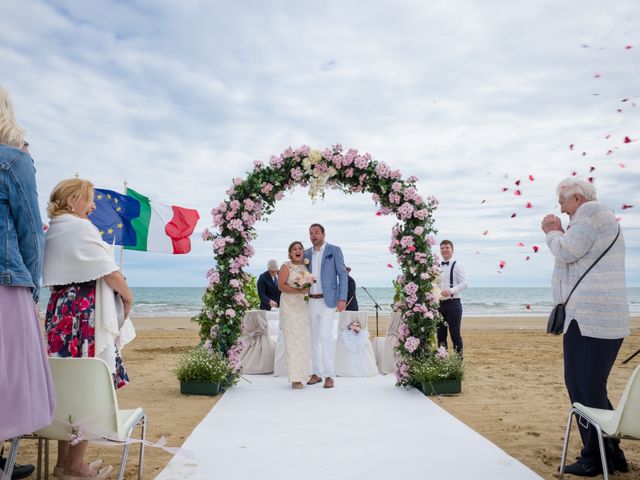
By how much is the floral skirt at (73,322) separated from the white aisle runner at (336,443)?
97 cm

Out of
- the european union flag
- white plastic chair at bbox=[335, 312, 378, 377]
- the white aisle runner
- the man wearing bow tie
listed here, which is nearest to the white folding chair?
white plastic chair at bbox=[335, 312, 378, 377]

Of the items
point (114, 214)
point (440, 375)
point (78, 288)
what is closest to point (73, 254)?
point (78, 288)

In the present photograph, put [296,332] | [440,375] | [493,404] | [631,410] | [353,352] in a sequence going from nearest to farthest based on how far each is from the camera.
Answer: [631,410] < [493,404] < [440,375] < [296,332] < [353,352]

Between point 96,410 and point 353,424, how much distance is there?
2.93 m

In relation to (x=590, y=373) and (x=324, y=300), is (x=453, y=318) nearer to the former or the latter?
(x=324, y=300)

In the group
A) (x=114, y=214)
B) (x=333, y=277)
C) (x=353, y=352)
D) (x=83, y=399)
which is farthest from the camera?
(x=114, y=214)

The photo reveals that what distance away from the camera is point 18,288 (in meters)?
2.68

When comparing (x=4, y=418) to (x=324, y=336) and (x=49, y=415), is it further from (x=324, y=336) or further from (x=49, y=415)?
(x=324, y=336)

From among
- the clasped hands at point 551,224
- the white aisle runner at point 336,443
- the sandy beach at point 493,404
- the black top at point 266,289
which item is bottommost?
the sandy beach at point 493,404

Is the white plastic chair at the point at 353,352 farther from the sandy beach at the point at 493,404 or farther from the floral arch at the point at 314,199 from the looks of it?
the floral arch at the point at 314,199

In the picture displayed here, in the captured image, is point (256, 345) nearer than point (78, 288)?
No

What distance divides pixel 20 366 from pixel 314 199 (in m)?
5.67

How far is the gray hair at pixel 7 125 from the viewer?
2715mm

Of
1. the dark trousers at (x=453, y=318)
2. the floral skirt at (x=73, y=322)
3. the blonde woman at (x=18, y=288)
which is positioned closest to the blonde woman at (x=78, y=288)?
the floral skirt at (x=73, y=322)
